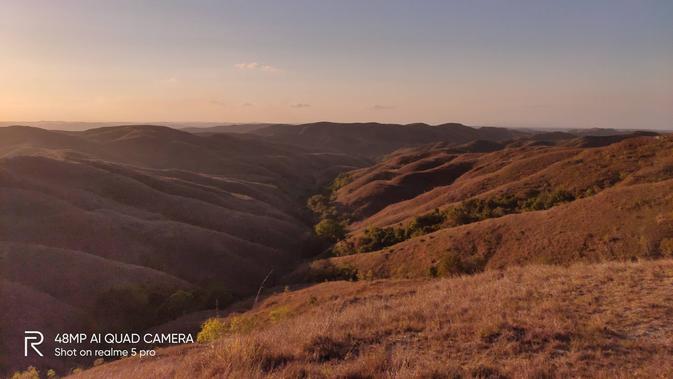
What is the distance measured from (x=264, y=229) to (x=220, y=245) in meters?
10.7

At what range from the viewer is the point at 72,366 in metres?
19.5

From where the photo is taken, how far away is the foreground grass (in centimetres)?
667

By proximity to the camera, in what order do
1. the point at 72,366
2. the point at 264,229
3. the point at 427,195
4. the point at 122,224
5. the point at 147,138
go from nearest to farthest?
the point at 72,366
the point at 122,224
the point at 264,229
the point at 427,195
the point at 147,138

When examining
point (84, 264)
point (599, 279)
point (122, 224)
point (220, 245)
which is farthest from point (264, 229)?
point (599, 279)

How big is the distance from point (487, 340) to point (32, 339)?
973 inches

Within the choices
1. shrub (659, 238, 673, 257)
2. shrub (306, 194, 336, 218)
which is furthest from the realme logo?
shrub (306, 194, 336, 218)

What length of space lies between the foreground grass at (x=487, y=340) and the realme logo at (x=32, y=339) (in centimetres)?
1640

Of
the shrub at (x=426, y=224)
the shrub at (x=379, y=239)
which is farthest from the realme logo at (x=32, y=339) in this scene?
the shrub at (x=426, y=224)

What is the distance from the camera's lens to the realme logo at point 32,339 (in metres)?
20.4

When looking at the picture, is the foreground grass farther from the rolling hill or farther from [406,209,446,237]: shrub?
[406,209,446,237]: shrub

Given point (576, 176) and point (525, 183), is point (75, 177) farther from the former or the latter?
point (576, 176)

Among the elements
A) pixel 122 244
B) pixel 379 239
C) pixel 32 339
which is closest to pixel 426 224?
pixel 379 239

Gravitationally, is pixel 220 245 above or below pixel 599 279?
below

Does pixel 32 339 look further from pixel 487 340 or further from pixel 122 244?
pixel 487 340
